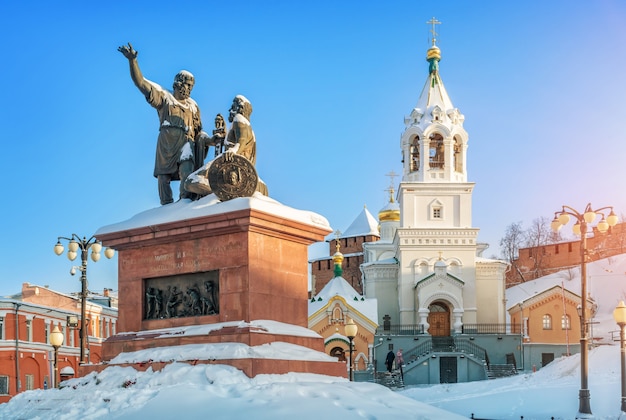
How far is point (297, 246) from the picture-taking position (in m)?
12.2

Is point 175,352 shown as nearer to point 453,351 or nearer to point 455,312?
point 453,351

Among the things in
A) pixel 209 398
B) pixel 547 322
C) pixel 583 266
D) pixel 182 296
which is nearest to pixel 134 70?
pixel 182 296

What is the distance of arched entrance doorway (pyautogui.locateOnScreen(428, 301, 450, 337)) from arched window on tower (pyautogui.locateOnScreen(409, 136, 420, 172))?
8.75 metres

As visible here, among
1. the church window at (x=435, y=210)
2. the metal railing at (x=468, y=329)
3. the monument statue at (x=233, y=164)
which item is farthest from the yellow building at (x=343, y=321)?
the monument statue at (x=233, y=164)

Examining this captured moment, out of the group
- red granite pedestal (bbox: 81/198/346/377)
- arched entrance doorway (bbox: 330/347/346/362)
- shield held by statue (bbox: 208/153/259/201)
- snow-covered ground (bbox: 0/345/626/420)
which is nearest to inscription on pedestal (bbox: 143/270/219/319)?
red granite pedestal (bbox: 81/198/346/377)

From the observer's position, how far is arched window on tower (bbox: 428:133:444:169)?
5406 cm

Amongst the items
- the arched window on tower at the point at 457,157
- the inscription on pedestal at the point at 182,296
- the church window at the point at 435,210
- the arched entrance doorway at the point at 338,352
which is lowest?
the arched entrance doorway at the point at 338,352

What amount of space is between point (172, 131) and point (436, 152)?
141 ft

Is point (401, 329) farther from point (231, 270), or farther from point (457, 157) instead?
point (231, 270)

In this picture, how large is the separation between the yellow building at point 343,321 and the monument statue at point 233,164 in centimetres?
3631

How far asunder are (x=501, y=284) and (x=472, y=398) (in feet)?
100

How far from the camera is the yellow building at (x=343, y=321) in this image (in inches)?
1959

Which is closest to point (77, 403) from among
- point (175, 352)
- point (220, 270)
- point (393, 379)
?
point (175, 352)

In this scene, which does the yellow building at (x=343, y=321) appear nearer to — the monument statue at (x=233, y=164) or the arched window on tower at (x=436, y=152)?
the arched window on tower at (x=436, y=152)
